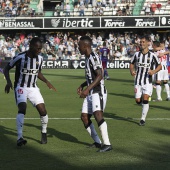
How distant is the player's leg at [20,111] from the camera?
10130 millimetres

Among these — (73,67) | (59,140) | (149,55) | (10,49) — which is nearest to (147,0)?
(73,67)

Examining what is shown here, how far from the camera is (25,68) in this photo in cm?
1048

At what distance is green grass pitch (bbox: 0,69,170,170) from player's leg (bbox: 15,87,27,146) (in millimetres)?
160

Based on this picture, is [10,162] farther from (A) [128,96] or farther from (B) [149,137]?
(A) [128,96]

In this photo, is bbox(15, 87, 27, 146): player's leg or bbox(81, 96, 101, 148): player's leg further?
bbox(15, 87, 27, 146): player's leg

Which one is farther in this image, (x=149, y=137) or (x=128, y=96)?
(x=128, y=96)

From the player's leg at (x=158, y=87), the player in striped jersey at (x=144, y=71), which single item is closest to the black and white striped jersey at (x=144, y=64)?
the player in striped jersey at (x=144, y=71)

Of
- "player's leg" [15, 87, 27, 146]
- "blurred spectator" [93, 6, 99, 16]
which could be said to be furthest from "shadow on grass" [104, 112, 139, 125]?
"blurred spectator" [93, 6, 99, 16]

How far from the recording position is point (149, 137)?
36.8 feet

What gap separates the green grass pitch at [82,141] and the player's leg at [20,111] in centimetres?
16

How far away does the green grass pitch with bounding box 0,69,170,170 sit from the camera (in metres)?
8.59

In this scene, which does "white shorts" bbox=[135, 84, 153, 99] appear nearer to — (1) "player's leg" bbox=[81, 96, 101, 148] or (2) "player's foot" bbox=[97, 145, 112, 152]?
(1) "player's leg" bbox=[81, 96, 101, 148]

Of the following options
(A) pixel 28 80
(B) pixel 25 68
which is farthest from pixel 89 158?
(B) pixel 25 68

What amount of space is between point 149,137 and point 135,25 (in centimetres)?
3653
